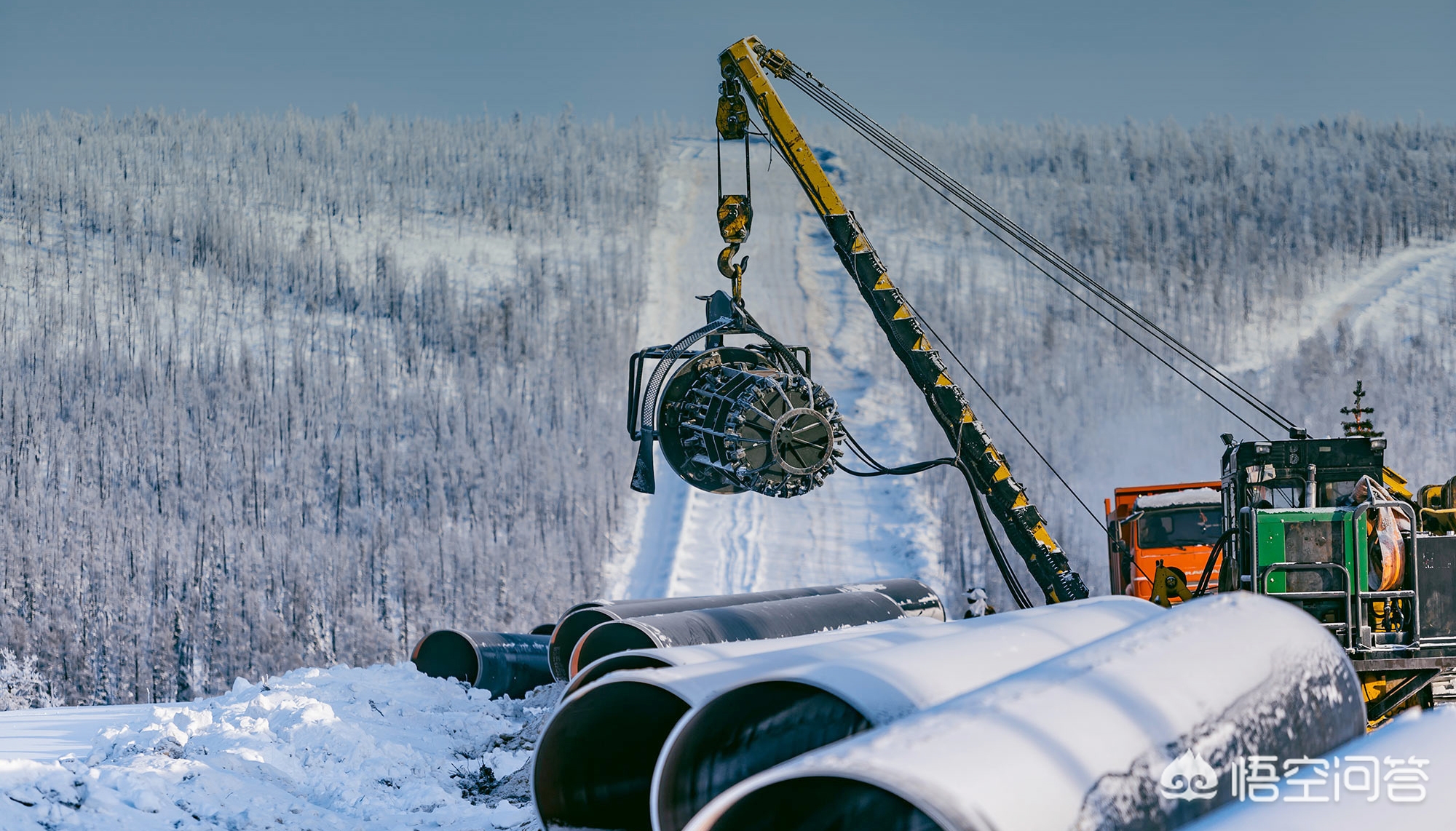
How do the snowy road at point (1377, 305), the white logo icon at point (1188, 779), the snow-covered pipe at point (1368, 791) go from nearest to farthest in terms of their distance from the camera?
the snow-covered pipe at point (1368, 791), the white logo icon at point (1188, 779), the snowy road at point (1377, 305)

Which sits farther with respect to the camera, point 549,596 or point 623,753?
point 549,596

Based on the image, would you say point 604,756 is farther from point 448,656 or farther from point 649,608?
point 448,656

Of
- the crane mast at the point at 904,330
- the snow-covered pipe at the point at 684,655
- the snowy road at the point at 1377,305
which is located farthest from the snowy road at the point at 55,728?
the snowy road at the point at 1377,305

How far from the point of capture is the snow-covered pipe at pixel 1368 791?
3.75 metres

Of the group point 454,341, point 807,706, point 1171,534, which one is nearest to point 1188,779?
point 807,706

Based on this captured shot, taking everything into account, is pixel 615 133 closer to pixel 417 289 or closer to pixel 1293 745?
pixel 417 289

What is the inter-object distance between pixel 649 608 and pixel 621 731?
24.4ft

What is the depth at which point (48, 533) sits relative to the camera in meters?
37.7

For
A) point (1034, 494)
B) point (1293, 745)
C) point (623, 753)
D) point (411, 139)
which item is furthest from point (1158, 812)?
point (411, 139)

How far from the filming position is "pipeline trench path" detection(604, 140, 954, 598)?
107 ft

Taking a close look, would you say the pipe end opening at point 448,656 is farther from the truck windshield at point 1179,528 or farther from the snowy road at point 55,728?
the truck windshield at point 1179,528

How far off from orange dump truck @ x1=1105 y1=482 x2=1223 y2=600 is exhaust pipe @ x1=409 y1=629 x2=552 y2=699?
26.3 feet

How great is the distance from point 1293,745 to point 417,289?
55294mm

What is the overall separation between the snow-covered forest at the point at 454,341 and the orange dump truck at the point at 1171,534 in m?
18.0
